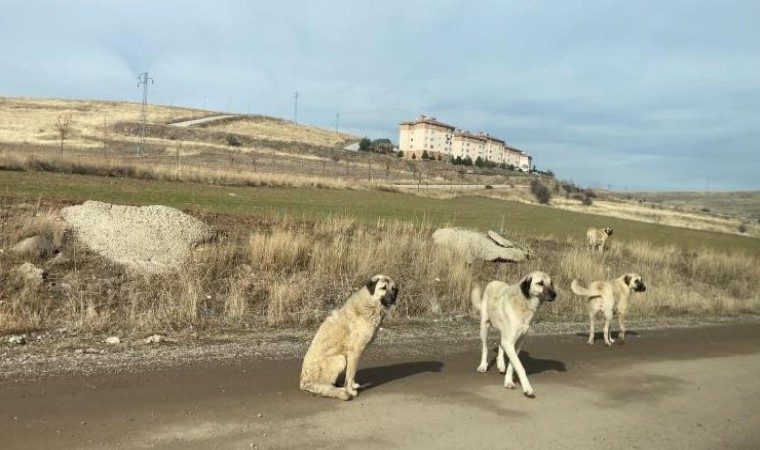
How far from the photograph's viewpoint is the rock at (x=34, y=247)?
44.4ft

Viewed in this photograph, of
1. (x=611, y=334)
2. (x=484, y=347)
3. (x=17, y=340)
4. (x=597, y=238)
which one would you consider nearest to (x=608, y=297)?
(x=611, y=334)

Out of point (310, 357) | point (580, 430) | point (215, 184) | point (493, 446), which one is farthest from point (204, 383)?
point (215, 184)

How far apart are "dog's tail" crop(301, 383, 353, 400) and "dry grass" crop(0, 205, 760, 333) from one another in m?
4.67

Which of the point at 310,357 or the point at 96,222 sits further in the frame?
the point at 96,222

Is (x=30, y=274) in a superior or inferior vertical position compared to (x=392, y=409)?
superior

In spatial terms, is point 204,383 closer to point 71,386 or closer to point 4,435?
point 71,386

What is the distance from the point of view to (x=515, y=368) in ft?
26.9

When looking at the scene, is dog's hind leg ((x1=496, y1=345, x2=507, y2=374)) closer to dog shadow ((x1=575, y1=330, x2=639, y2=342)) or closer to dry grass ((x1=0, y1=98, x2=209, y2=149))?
dog shadow ((x1=575, y1=330, x2=639, y2=342))

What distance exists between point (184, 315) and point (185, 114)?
149423mm

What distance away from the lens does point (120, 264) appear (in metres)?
14.0

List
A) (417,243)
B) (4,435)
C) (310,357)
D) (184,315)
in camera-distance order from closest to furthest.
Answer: (4,435) < (310,357) < (184,315) < (417,243)

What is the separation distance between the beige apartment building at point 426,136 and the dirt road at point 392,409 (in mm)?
175349

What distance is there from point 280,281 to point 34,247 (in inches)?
219

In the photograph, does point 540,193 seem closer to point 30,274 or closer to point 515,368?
point 30,274
